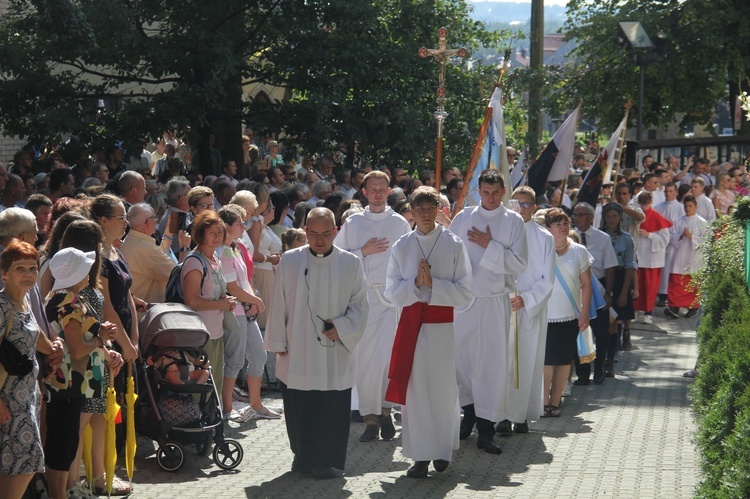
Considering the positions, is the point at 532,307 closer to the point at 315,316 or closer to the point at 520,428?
the point at 520,428

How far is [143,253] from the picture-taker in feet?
30.6

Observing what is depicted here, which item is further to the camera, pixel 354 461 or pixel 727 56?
pixel 727 56

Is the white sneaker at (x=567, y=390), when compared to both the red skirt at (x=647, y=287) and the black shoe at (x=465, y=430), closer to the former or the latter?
the black shoe at (x=465, y=430)

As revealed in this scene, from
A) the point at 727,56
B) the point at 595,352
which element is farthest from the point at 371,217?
the point at 727,56

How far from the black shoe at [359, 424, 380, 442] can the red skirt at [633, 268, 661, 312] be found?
866 centimetres

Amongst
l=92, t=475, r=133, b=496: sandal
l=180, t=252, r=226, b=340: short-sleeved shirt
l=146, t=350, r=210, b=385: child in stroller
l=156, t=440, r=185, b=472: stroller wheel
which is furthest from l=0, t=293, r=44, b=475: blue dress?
l=180, t=252, r=226, b=340: short-sleeved shirt

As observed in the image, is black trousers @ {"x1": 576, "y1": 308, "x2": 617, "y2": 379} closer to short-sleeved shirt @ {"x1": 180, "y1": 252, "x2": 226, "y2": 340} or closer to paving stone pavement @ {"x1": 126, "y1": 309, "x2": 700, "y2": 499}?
paving stone pavement @ {"x1": 126, "y1": 309, "x2": 700, "y2": 499}

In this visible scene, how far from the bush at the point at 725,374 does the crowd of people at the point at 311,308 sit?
1293mm

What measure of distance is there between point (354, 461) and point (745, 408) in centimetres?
422

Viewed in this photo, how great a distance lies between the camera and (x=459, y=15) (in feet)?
69.3

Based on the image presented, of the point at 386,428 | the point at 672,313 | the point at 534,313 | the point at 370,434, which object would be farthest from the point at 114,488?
the point at 672,313

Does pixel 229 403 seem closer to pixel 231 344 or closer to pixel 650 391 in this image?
pixel 231 344

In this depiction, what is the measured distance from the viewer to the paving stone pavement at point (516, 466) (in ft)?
26.9

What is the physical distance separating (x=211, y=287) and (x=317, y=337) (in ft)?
3.68
